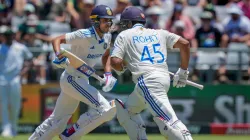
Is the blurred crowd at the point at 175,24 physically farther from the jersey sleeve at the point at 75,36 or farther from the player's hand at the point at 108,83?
the jersey sleeve at the point at 75,36

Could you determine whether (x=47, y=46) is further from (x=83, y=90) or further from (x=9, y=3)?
(x=83, y=90)

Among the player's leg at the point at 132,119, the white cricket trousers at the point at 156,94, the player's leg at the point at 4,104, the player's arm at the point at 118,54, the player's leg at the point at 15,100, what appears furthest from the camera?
the player's leg at the point at 4,104

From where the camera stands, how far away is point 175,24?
16797 mm

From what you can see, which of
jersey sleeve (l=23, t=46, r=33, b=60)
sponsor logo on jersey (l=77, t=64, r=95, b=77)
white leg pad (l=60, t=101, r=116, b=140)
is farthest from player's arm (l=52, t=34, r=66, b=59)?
jersey sleeve (l=23, t=46, r=33, b=60)

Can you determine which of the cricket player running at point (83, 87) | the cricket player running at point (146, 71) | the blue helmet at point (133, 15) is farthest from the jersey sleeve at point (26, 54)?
the blue helmet at point (133, 15)

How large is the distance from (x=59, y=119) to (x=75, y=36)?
121 centimetres

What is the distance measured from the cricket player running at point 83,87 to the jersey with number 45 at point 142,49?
2.89ft

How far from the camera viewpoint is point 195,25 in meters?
17.6

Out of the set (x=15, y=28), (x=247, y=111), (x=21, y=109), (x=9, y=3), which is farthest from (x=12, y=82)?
(x=247, y=111)

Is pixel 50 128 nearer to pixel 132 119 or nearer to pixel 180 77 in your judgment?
pixel 132 119

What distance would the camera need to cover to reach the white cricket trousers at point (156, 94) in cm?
906

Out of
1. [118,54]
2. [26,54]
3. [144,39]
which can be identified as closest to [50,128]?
[118,54]

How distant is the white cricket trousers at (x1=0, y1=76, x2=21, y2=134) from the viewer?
49.8 feet

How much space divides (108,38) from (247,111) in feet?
21.9
